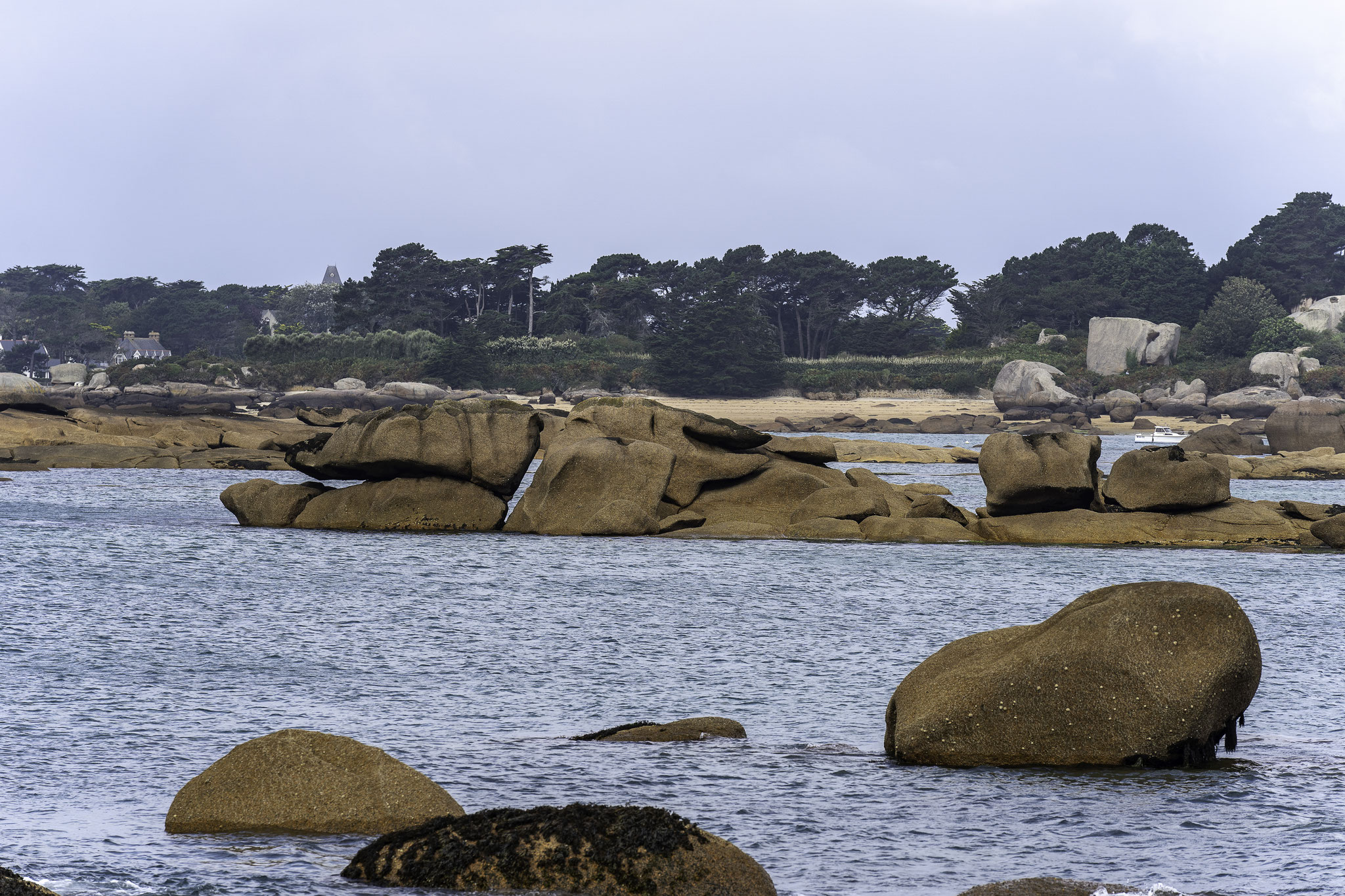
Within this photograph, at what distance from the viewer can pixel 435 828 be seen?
328 inches

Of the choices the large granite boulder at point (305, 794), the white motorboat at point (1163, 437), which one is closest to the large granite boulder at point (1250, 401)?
the white motorboat at point (1163, 437)

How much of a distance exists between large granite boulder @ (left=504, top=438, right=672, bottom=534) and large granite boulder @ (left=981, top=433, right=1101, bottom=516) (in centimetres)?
800

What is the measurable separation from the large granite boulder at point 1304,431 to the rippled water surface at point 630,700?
45669 millimetres

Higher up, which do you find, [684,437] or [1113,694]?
[684,437]

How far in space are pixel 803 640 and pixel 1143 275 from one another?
121 meters

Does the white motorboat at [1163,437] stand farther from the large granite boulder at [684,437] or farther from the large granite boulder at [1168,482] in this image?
the large granite boulder at [684,437]

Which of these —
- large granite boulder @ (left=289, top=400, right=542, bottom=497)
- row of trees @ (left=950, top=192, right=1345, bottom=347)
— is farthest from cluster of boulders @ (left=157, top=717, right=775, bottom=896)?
row of trees @ (left=950, top=192, right=1345, bottom=347)

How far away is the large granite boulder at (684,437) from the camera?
34.6 meters

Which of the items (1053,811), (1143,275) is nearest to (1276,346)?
(1143,275)

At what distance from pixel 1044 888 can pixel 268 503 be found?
98.5ft

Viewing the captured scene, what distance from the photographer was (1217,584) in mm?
24750

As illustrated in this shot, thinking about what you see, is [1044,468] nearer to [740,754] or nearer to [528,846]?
[740,754]

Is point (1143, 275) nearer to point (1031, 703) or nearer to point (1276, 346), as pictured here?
point (1276, 346)

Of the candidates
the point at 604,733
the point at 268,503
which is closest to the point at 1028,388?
the point at 268,503
